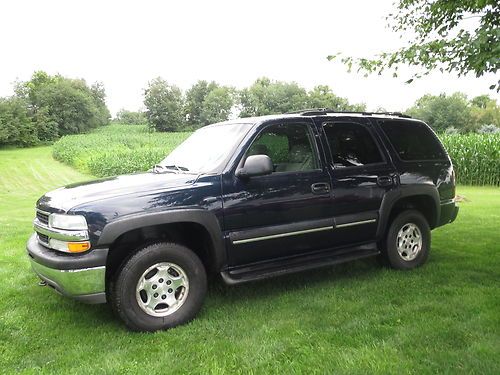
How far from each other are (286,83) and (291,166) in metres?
87.4

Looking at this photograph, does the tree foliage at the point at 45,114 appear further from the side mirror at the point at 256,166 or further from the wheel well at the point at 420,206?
the side mirror at the point at 256,166

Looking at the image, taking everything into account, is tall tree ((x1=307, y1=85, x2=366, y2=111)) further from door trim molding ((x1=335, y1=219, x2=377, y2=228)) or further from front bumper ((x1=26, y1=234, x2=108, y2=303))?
front bumper ((x1=26, y1=234, x2=108, y2=303))

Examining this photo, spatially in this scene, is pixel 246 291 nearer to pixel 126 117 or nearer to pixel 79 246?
pixel 79 246

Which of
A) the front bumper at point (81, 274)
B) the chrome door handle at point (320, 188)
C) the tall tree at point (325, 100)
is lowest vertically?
the front bumper at point (81, 274)

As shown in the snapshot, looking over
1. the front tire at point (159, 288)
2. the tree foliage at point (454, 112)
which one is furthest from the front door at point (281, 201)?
Result: the tree foliage at point (454, 112)

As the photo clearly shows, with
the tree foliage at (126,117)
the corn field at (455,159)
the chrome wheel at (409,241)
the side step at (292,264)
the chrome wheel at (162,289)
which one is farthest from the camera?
the tree foliage at (126,117)

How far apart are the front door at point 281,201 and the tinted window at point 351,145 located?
241 mm

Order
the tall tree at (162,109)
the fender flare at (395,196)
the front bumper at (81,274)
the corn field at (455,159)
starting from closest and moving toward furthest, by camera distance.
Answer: the front bumper at (81,274), the fender flare at (395,196), the corn field at (455,159), the tall tree at (162,109)

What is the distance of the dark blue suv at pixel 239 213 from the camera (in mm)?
3867

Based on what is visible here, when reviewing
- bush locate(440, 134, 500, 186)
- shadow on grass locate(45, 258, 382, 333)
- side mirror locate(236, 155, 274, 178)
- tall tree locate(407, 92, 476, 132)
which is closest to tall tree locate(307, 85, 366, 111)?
tall tree locate(407, 92, 476, 132)

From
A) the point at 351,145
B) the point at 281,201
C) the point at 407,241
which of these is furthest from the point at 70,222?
the point at 407,241

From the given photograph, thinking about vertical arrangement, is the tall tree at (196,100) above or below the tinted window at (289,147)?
above

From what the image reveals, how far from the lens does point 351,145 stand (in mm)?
5328

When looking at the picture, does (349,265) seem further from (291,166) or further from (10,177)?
(10,177)
